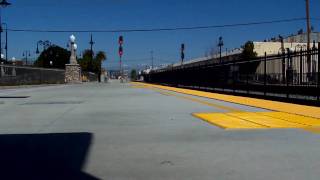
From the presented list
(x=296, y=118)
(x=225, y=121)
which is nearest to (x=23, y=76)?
(x=225, y=121)

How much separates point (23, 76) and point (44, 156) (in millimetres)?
40876

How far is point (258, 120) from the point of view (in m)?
12.5

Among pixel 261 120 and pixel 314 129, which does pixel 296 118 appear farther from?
pixel 314 129

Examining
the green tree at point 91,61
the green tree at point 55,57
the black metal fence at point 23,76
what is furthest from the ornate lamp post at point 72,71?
the green tree at point 55,57

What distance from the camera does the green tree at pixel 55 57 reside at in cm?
12125

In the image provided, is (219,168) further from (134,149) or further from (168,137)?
(168,137)

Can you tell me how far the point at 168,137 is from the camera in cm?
968

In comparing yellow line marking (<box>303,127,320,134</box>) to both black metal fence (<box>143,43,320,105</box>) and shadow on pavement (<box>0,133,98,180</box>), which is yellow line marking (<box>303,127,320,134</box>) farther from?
black metal fence (<box>143,43,320,105</box>)

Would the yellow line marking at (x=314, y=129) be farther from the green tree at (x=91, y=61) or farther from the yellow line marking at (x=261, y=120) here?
the green tree at (x=91, y=61)

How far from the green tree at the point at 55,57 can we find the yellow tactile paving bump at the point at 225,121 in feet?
357

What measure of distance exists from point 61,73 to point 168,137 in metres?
62.7

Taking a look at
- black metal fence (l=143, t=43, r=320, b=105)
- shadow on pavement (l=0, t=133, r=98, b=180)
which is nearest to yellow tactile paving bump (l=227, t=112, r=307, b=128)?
black metal fence (l=143, t=43, r=320, b=105)

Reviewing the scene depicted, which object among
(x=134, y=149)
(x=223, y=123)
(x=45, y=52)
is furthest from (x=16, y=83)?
(x=45, y=52)

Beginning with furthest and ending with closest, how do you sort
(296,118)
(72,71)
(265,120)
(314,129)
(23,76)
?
(72,71) < (23,76) < (296,118) < (265,120) < (314,129)
